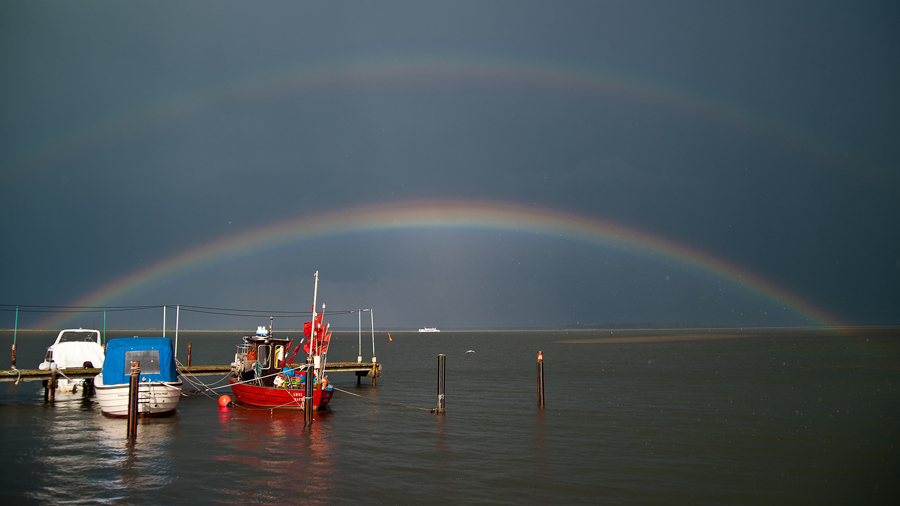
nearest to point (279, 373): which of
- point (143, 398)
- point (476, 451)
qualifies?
point (143, 398)

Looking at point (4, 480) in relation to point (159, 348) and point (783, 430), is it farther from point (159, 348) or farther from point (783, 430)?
point (783, 430)

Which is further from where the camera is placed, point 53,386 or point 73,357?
point 73,357

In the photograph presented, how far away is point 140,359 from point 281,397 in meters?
7.31

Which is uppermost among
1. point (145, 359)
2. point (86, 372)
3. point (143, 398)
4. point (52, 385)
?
point (145, 359)

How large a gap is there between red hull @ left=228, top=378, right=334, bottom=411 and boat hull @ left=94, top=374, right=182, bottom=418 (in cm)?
418

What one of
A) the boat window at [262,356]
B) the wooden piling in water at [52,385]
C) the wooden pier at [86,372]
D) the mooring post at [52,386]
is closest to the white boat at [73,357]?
the wooden pier at [86,372]

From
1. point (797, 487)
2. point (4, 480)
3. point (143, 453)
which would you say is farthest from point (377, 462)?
point (797, 487)

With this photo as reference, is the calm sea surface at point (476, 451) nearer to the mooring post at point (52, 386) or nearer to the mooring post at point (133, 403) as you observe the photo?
the mooring post at point (133, 403)

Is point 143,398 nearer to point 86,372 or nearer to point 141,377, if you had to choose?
point 141,377

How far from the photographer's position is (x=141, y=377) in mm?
29641

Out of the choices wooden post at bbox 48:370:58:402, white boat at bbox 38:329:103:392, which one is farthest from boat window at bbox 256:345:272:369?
white boat at bbox 38:329:103:392

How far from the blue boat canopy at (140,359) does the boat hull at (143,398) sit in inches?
11.9

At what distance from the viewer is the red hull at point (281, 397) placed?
1254 inches

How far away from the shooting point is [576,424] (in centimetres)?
2833
